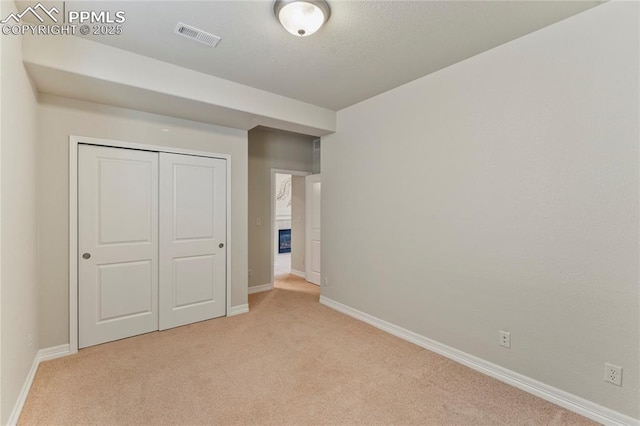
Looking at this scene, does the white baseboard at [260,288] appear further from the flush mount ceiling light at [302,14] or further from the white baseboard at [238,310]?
the flush mount ceiling light at [302,14]

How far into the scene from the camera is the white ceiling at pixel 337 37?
6.43 feet

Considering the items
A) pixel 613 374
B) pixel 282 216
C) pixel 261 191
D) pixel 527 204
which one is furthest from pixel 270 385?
pixel 282 216

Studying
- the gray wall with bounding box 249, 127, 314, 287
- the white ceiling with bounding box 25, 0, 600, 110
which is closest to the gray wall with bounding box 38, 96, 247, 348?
the white ceiling with bounding box 25, 0, 600, 110

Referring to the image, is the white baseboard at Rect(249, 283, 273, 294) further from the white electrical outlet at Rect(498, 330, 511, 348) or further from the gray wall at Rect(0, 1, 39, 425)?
the white electrical outlet at Rect(498, 330, 511, 348)

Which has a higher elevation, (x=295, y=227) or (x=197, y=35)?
(x=197, y=35)

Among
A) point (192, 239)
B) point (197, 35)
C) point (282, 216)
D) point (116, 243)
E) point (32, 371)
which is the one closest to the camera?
point (197, 35)

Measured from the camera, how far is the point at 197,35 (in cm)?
225

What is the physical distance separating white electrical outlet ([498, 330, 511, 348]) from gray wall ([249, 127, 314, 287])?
11.5ft

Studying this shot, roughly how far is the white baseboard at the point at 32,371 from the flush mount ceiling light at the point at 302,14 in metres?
3.05

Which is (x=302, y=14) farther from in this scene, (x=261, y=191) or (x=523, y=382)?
(x=261, y=191)

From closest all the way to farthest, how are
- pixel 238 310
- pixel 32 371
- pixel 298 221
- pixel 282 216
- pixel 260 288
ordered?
pixel 32 371 < pixel 238 310 < pixel 260 288 < pixel 298 221 < pixel 282 216

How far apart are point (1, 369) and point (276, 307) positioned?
2761mm

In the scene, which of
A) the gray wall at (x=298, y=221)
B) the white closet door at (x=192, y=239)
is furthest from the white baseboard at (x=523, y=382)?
the gray wall at (x=298, y=221)

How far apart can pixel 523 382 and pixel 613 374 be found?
565 mm
